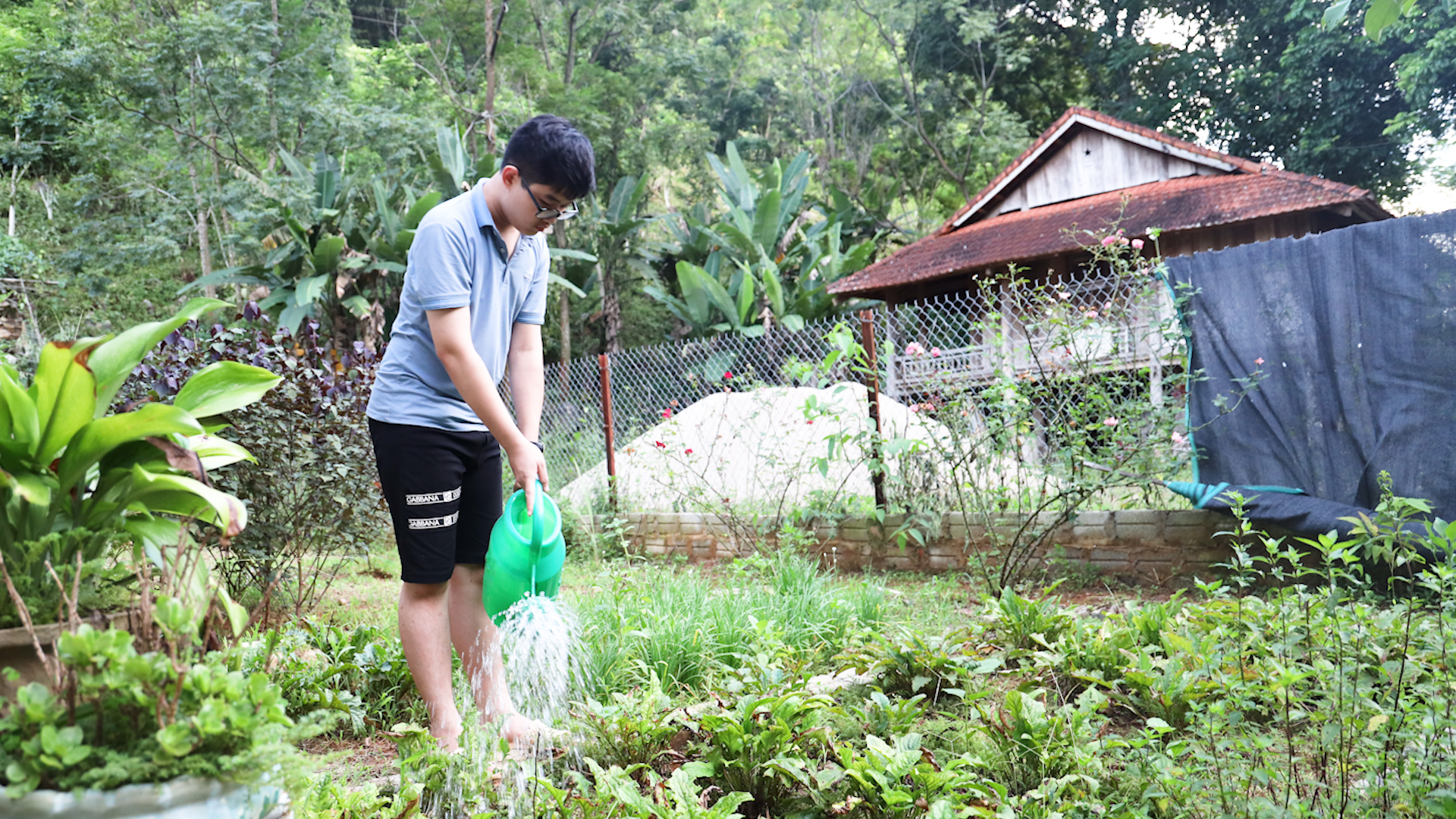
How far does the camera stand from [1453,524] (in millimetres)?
1972

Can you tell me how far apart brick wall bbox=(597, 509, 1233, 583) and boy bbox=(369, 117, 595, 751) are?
2818mm

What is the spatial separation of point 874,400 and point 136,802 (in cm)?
482

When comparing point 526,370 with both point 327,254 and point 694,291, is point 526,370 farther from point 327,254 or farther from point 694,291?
point 694,291

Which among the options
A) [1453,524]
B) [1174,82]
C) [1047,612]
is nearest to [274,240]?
[1047,612]

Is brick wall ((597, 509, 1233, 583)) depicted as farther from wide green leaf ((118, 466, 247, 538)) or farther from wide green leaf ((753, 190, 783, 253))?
wide green leaf ((753, 190, 783, 253))

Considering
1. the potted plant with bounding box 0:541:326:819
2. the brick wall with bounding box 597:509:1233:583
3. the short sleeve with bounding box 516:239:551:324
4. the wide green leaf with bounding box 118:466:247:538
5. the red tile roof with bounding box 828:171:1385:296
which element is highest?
the red tile roof with bounding box 828:171:1385:296

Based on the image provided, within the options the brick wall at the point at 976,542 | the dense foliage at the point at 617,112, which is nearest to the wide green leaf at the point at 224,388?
the brick wall at the point at 976,542

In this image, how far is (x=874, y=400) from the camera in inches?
220

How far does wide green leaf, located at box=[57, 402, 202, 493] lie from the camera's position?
134 cm

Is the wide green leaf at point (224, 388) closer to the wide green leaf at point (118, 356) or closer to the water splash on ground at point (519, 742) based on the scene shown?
the wide green leaf at point (118, 356)

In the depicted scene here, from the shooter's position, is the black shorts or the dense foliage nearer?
the black shorts

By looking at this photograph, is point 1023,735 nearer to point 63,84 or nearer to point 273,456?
point 273,456

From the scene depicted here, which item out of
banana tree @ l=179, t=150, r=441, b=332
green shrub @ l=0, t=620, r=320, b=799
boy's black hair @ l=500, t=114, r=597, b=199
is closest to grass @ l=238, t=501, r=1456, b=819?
green shrub @ l=0, t=620, r=320, b=799

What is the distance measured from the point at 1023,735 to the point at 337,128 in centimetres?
1548
